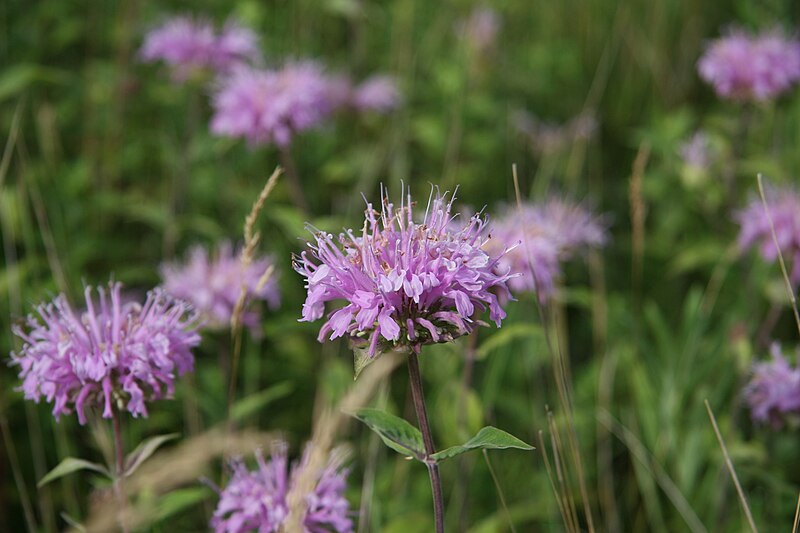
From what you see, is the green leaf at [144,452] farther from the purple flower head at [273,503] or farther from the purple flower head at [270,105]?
the purple flower head at [270,105]

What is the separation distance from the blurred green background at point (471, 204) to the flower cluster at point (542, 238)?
97mm

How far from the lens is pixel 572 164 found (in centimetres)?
303

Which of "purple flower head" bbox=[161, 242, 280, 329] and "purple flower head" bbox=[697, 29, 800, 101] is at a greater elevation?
"purple flower head" bbox=[697, 29, 800, 101]

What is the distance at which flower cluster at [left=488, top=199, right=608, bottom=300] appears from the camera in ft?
6.90

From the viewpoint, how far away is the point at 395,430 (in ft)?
3.97

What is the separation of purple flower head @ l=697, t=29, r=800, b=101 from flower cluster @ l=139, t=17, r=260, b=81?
Result: 148cm

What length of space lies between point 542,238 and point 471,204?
0.80 metres

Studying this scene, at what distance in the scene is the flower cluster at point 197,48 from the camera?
2.72 m

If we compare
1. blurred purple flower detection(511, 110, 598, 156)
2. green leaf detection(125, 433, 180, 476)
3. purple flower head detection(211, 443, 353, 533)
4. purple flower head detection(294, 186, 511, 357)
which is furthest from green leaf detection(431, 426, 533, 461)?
blurred purple flower detection(511, 110, 598, 156)

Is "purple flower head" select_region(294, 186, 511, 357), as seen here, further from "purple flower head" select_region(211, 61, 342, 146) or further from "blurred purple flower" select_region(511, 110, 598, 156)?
"blurred purple flower" select_region(511, 110, 598, 156)

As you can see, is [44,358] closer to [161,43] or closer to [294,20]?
[161,43]

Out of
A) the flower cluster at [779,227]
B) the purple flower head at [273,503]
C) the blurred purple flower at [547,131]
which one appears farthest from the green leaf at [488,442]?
the blurred purple flower at [547,131]

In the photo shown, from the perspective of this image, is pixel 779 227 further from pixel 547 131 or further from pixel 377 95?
pixel 377 95

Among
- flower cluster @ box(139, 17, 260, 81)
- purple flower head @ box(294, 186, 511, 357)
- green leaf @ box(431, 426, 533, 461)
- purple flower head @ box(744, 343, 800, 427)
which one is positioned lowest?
purple flower head @ box(744, 343, 800, 427)
